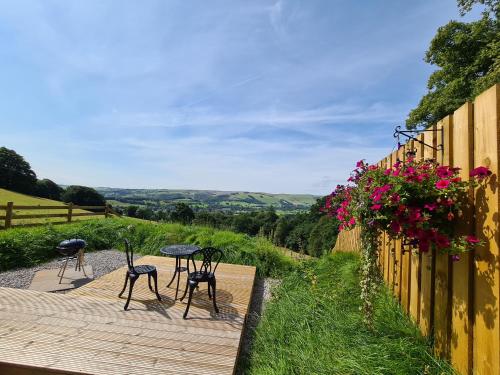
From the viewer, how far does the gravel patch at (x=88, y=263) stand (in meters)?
4.96

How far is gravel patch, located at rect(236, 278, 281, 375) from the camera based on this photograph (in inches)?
116

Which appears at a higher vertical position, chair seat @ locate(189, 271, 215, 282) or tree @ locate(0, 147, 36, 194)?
tree @ locate(0, 147, 36, 194)

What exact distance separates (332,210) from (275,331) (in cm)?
152

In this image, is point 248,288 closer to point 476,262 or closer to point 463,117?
point 476,262

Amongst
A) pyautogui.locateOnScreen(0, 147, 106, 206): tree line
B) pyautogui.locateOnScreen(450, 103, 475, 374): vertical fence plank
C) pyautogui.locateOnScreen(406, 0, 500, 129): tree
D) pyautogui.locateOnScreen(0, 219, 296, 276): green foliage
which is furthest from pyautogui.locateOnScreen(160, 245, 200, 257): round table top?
pyautogui.locateOnScreen(0, 147, 106, 206): tree line

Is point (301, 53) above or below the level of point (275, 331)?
above

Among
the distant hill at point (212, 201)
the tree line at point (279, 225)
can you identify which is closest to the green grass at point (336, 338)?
the tree line at point (279, 225)

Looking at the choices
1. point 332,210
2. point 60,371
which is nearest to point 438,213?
point 332,210

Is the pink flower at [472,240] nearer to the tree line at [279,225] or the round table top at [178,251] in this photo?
the tree line at [279,225]

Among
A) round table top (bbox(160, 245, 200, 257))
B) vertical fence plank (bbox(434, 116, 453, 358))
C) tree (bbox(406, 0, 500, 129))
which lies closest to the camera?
vertical fence plank (bbox(434, 116, 453, 358))

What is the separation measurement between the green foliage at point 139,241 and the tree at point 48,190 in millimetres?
34273

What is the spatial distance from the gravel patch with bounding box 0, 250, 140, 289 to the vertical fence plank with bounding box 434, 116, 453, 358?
5.56 metres

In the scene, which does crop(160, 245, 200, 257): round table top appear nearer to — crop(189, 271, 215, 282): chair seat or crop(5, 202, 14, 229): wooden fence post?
crop(189, 271, 215, 282): chair seat

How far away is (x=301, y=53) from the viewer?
6.48 m
